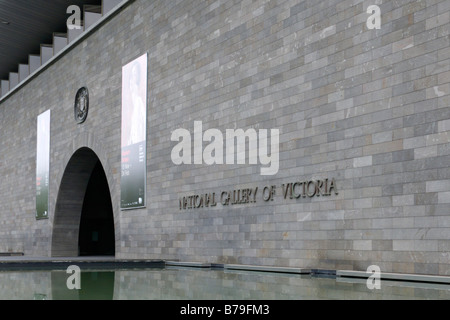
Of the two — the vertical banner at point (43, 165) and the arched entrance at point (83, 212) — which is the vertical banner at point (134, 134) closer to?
the arched entrance at point (83, 212)

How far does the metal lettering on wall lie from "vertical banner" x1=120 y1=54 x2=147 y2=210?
212 cm

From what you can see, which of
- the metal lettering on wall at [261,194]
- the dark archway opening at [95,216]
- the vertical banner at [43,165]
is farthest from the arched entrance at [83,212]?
the metal lettering on wall at [261,194]

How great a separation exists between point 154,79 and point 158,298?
34.4 feet

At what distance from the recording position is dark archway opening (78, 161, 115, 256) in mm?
23375

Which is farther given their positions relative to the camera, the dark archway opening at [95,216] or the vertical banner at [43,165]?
the dark archway opening at [95,216]

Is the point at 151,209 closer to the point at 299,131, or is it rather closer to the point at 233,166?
the point at 233,166

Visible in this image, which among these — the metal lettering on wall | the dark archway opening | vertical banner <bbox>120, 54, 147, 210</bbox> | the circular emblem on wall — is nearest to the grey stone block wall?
the metal lettering on wall

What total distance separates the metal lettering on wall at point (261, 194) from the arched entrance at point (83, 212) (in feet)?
24.0

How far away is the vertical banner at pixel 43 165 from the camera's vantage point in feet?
74.2

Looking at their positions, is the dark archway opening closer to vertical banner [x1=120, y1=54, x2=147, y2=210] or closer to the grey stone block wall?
the grey stone block wall

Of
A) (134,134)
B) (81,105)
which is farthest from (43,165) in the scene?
(134,134)

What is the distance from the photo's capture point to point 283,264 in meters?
11.5
